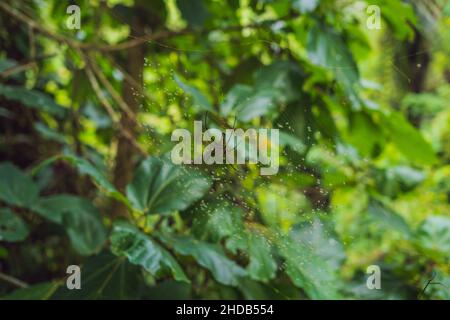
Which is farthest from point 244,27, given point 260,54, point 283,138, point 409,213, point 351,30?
point 409,213

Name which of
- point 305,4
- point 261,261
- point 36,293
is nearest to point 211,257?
point 261,261

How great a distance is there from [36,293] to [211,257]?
29cm

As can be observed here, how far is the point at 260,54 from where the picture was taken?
3.24ft

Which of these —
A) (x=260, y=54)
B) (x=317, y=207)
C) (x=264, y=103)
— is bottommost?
(x=317, y=207)

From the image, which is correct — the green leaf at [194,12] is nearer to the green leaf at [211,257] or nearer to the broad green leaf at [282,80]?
the broad green leaf at [282,80]

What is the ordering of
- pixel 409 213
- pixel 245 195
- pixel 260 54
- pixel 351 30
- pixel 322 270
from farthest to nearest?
1. pixel 409 213
2. pixel 260 54
3. pixel 351 30
4. pixel 322 270
5. pixel 245 195

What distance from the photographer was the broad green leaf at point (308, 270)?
0.56m

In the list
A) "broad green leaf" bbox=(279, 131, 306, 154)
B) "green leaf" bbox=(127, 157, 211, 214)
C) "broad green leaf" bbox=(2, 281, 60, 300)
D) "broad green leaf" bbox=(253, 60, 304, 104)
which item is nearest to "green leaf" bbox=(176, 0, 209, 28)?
"broad green leaf" bbox=(253, 60, 304, 104)

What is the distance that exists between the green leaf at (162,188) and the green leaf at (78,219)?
22 centimetres

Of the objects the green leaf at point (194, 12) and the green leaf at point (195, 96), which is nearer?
the green leaf at point (195, 96)

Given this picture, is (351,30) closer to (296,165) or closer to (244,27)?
(244,27)

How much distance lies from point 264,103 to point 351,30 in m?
0.30

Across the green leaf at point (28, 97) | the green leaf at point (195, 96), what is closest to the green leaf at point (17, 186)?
the green leaf at point (28, 97)

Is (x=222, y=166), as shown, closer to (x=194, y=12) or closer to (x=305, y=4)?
(x=305, y=4)
